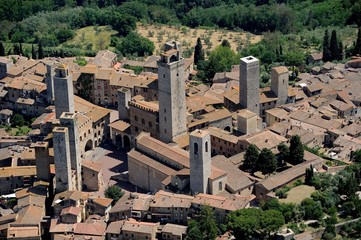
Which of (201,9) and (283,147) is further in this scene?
(201,9)

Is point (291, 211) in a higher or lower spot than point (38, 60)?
lower

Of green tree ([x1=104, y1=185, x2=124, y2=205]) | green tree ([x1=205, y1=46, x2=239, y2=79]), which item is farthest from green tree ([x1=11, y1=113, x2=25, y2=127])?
green tree ([x1=205, y1=46, x2=239, y2=79])

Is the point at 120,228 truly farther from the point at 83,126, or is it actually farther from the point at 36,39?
the point at 36,39

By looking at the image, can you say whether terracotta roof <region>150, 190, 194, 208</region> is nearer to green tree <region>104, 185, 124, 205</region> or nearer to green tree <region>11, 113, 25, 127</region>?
green tree <region>104, 185, 124, 205</region>

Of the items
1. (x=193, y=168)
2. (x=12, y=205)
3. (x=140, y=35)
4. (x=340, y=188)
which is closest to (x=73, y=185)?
(x=12, y=205)

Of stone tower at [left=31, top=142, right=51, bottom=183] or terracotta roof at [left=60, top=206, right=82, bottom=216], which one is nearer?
terracotta roof at [left=60, top=206, right=82, bottom=216]

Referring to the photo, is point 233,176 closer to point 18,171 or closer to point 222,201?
point 222,201
